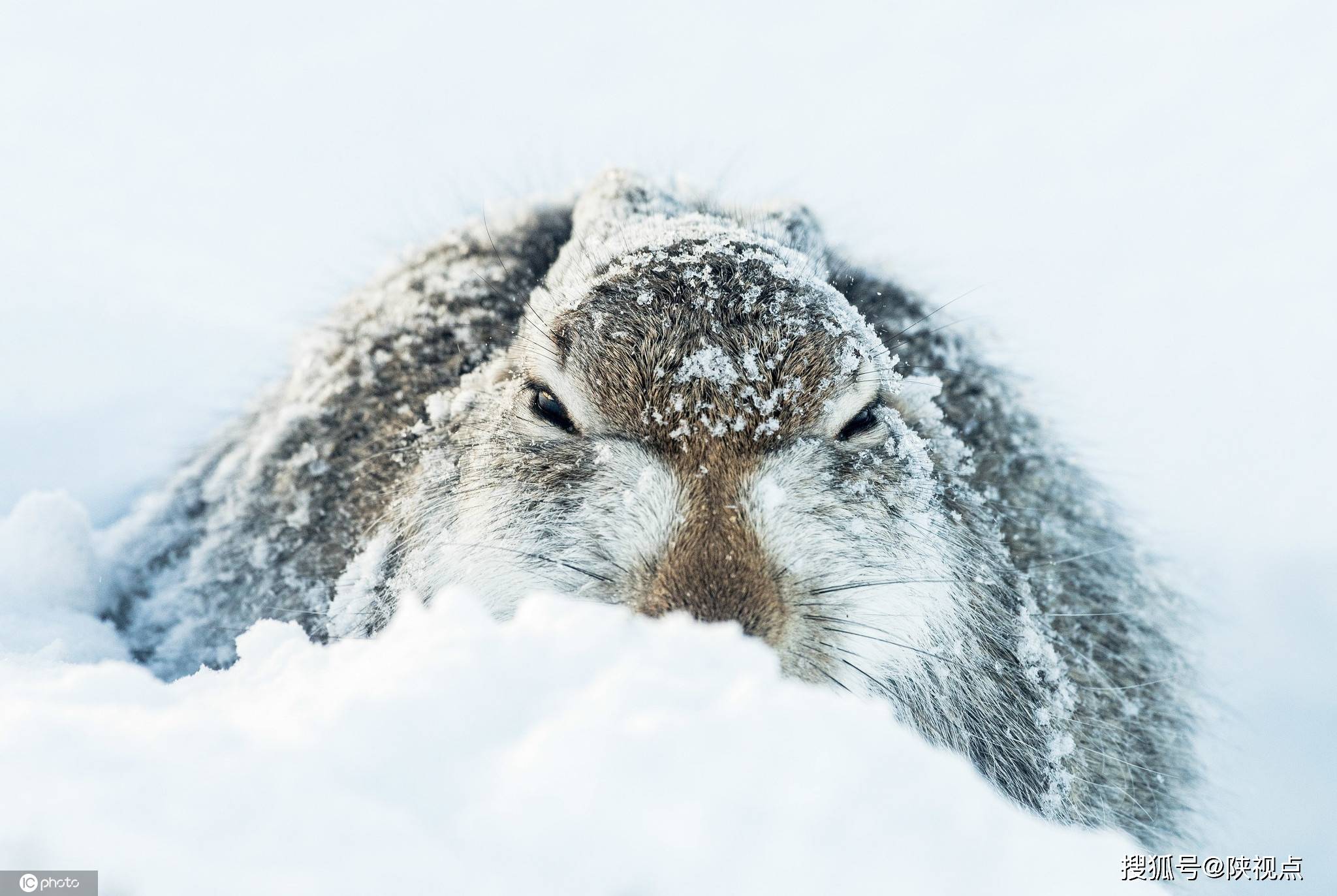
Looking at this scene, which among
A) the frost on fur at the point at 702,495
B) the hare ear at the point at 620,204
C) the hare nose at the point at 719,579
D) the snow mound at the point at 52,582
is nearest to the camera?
the hare nose at the point at 719,579

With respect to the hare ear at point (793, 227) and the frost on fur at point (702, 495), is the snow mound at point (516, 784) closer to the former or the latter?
the frost on fur at point (702, 495)

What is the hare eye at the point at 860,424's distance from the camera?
2646mm

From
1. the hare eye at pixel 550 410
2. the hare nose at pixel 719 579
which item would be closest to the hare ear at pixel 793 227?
the hare eye at pixel 550 410

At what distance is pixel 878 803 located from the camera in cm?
149

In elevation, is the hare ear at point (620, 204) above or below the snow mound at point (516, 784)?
above

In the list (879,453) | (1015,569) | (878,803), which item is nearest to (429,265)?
(879,453)

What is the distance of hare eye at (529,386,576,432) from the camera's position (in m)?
2.68

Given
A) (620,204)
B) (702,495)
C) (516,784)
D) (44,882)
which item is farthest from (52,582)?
(516,784)

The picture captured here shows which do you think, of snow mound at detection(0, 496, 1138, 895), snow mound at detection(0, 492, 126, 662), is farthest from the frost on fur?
snow mound at detection(0, 496, 1138, 895)

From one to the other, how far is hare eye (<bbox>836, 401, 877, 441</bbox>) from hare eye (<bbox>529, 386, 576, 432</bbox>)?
0.74 m

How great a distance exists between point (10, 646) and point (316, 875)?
2.19 metres

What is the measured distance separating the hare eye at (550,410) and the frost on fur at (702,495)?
0.01 metres

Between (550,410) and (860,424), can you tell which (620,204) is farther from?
(860,424)

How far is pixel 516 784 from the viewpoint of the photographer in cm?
144
